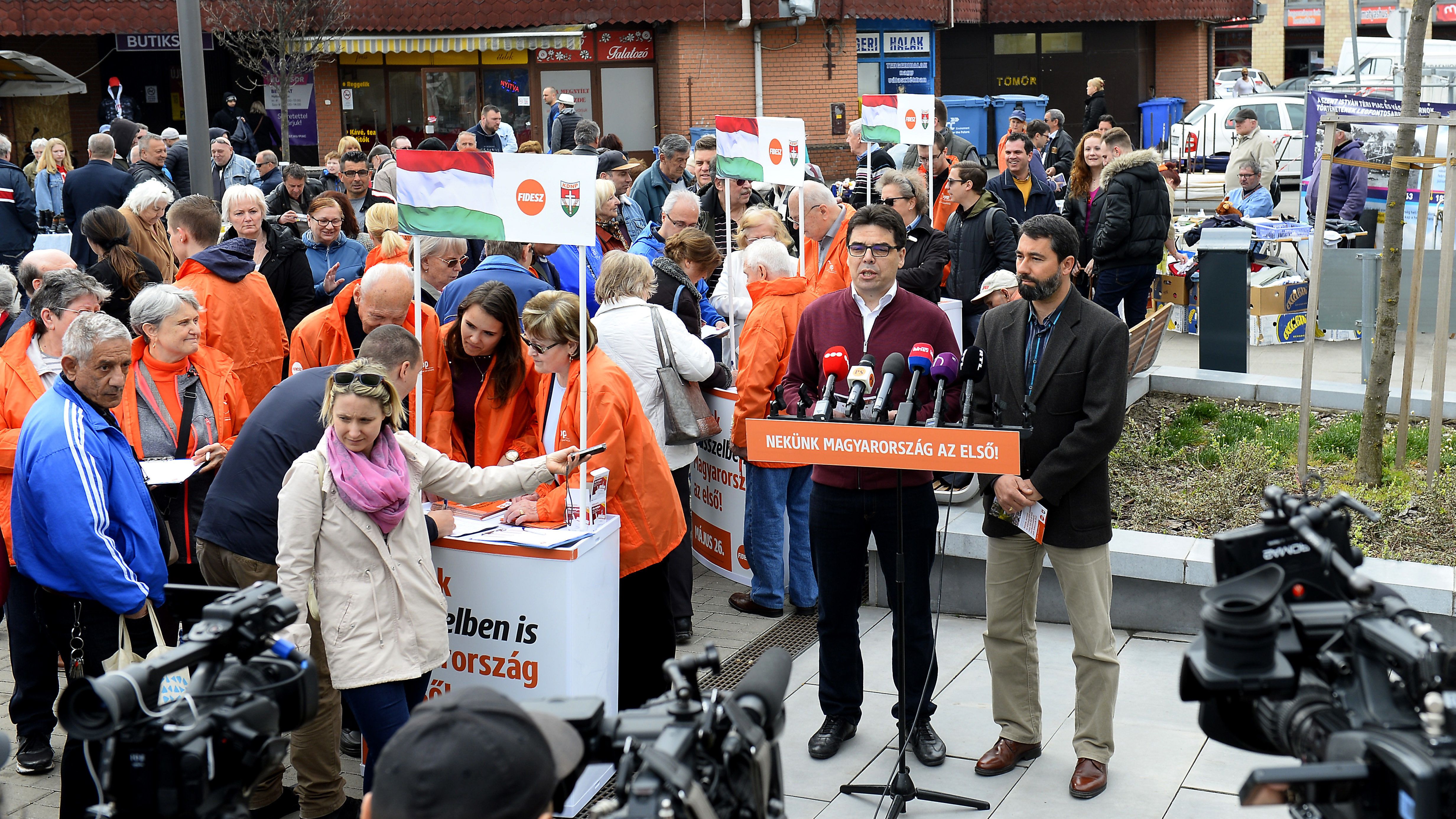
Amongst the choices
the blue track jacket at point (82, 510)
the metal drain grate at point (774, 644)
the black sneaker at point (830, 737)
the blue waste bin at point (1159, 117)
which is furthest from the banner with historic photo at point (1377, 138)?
the blue waste bin at point (1159, 117)

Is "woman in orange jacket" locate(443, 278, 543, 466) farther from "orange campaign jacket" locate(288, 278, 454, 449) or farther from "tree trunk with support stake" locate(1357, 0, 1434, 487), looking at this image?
"tree trunk with support stake" locate(1357, 0, 1434, 487)

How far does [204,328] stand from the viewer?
6594 millimetres

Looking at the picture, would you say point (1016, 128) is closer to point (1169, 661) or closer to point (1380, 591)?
point (1169, 661)

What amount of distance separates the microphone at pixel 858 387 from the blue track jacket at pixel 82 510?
250 centimetres

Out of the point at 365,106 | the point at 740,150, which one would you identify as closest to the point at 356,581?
the point at 740,150

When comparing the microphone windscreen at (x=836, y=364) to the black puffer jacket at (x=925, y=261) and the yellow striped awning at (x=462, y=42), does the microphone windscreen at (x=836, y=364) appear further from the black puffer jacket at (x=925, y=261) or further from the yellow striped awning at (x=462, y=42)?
the yellow striped awning at (x=462, y=42)

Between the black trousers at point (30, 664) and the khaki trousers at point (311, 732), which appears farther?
the black trousers at point (30, 664)

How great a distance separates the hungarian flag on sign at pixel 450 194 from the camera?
5066 millimetres

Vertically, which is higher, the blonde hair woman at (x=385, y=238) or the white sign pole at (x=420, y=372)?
the blonde hair woman at (x=385, y=238)

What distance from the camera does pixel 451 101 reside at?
26297 millimetres

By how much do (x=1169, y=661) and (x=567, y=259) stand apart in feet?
13.3

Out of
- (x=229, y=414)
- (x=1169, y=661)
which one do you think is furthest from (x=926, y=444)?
(x=229, y=414)

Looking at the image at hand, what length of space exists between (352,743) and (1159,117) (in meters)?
29.5

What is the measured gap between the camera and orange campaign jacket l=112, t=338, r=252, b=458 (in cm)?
527
